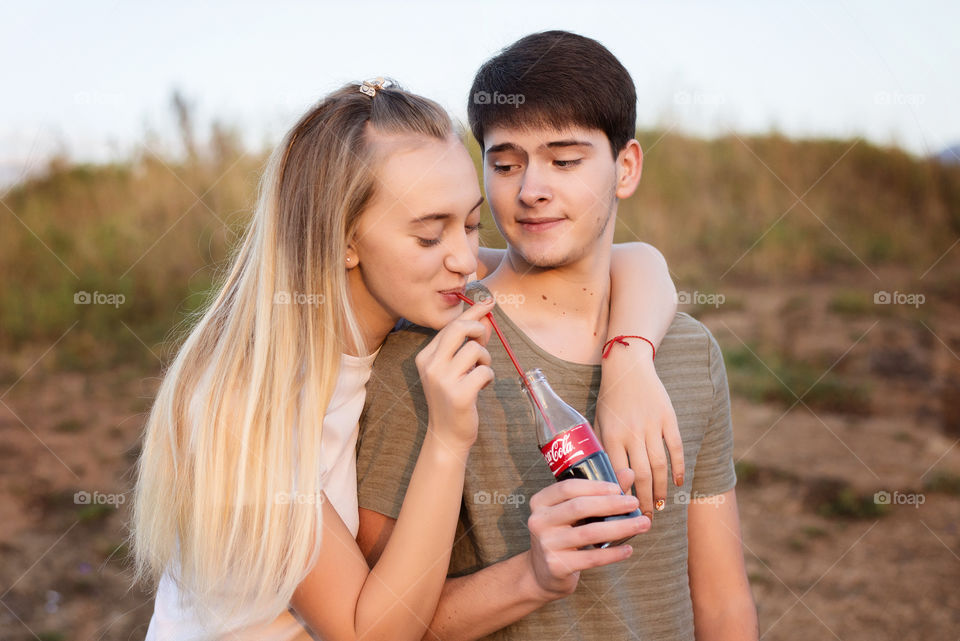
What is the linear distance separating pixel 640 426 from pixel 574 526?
13.1 inches

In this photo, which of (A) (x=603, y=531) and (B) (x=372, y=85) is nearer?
(A) (x=603, y=531)

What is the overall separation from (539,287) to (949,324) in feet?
19.7

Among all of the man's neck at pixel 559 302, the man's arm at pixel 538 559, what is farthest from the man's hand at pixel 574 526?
the man's neck at pixel 559 302

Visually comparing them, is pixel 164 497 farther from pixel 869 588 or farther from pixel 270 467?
pixel 869 588

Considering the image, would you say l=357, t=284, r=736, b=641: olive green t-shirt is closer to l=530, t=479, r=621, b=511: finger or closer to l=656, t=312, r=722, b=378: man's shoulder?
l=656, t=312, r=722, b=378: man's shoulder

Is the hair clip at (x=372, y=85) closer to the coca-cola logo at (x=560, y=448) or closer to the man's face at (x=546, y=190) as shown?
the man's face at (x=546, y=190)

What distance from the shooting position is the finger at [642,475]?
1.89 meters

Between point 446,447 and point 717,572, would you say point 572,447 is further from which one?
point 717,572

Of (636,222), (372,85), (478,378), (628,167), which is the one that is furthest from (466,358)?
(636,222)

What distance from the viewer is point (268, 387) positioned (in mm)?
1924

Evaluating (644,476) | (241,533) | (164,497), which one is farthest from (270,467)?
(644,476)

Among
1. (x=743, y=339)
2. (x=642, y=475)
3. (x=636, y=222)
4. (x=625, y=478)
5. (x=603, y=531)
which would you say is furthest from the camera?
(x=636, y=222)

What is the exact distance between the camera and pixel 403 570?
181cm

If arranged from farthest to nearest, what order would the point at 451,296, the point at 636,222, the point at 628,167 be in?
the point at 636,222
the point at 628,167
the point at 451,296
